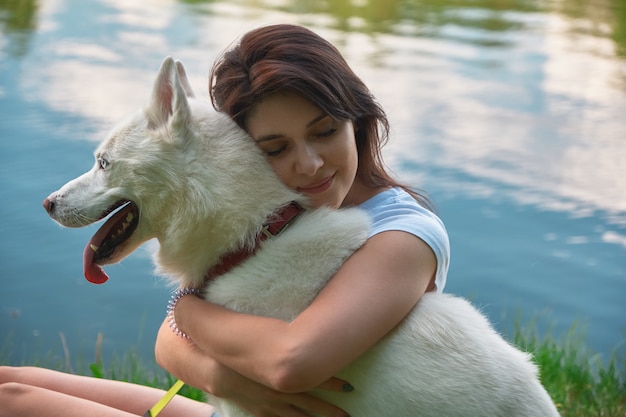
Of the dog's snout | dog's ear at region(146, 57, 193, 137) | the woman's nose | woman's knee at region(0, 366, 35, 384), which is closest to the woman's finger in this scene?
the woman's nose

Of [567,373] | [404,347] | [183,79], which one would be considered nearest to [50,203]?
[183,79]

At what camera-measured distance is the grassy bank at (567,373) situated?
131 inches

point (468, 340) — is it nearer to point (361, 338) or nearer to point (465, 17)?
point (361, 338)

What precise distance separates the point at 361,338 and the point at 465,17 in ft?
35.3

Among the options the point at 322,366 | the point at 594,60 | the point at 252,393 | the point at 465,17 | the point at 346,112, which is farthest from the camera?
the point at 465,17

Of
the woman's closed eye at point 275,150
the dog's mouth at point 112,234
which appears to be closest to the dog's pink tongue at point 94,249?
the dog's mouth at point 112,234

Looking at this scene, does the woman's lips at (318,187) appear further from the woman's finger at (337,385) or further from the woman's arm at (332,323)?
the woman's finger at (337,385)

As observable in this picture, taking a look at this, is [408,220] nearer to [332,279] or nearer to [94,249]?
[332,279]

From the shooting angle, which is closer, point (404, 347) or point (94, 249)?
point (404, 347)

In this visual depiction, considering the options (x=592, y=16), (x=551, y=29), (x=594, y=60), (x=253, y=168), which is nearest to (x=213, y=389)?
(x=253, y=168)

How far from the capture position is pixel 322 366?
180 centimetres

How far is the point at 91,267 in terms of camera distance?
2.15 meters

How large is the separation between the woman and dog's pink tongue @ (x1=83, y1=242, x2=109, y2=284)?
24cm

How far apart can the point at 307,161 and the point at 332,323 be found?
0.47 metres
